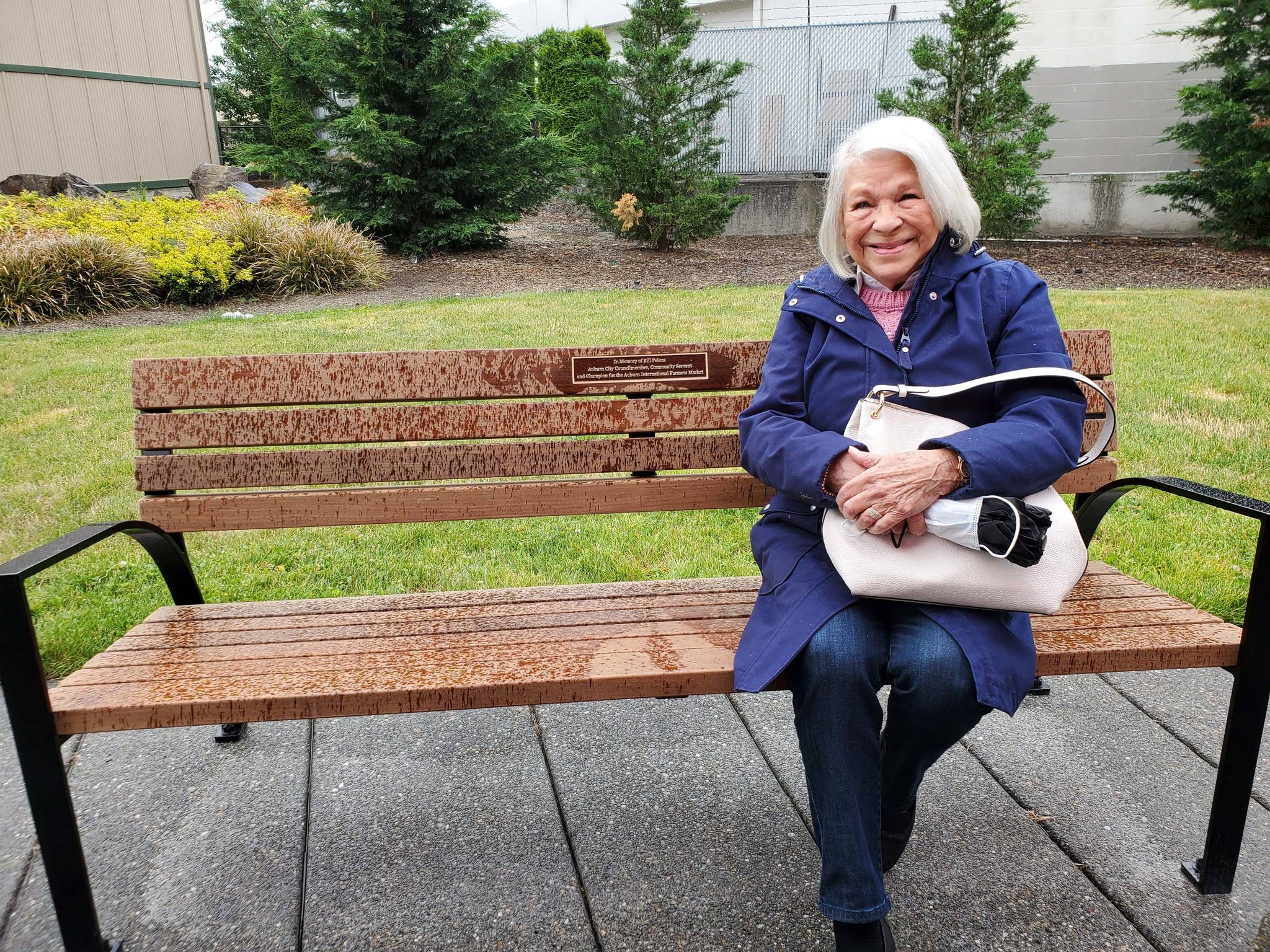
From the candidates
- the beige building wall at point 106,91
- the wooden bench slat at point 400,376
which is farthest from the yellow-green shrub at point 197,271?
the wooden bench slat at point 400,376

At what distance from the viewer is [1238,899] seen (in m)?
2.23

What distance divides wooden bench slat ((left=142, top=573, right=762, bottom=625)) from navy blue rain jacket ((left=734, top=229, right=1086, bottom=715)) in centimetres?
37

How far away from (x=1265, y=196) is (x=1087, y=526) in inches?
432

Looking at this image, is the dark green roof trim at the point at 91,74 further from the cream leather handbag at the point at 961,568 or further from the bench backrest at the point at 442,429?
the cream leather handbag at the point at 961,568

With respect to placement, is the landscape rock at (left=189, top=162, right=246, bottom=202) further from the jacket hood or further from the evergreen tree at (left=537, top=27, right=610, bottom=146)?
the jacket hood

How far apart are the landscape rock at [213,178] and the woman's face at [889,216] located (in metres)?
16.8

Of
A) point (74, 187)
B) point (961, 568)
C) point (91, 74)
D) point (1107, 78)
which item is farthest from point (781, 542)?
point (91, 74)

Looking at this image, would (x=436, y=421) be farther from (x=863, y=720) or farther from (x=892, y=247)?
(x=863, y=720)

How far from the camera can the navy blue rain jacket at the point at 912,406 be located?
6.85 feet

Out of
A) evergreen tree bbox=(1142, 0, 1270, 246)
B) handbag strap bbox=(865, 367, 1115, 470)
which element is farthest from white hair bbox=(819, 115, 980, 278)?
evergreen tree bbox=(1142, 0, 1270, 246)

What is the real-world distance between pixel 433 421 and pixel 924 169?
1.45 m

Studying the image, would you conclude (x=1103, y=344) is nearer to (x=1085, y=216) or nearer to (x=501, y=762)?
(x=501, y=762)

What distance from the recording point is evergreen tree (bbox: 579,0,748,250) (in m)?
12.0

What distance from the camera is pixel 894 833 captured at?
7.29 feet
